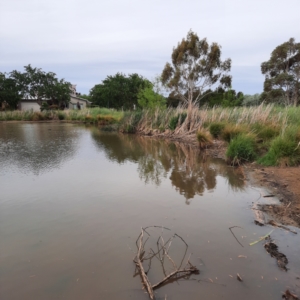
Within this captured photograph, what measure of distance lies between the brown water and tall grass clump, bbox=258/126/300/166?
1.10 meters

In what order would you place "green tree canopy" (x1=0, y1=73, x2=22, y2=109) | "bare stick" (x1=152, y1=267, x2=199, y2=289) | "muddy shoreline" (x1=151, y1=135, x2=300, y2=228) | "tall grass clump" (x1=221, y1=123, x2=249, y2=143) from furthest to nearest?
"green tree canopy" (x1=0, y1=73, x2=22, y2=109) < "tall grass clump" (x1=221, y1=123, x2=249, y2=143) < "muddy shoreline" (x1=151, y1=135, x2=300, y2=228) < "bare stick" (x1=152, y1=267, x2=199, y2=289)

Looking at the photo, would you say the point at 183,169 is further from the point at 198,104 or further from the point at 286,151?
the point at 198,104

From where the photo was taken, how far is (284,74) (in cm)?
2434

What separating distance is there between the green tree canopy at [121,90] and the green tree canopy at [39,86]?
5792 millimetres

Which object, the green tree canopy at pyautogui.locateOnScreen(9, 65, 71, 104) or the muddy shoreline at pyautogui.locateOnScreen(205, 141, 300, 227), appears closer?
the muddy shoreline at pyautogui.locateOnScreen(205, 141, 300, 227)

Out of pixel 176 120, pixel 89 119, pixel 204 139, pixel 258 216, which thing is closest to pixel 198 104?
pixel 176 120

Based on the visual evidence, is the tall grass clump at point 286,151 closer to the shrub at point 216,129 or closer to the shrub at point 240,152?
the shrub at point 240,152

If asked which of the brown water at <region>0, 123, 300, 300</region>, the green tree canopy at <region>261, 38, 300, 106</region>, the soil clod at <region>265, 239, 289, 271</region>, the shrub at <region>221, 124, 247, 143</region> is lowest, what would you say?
the brown water at <region>0, 123, 300, 300</region>

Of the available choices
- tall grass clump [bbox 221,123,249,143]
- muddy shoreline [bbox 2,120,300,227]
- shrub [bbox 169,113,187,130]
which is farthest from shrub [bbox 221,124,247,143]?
shrub [bbox 169,113,187,130]

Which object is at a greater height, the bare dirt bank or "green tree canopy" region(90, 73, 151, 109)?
"green tree canopy" region(90, 73, 151, 109)

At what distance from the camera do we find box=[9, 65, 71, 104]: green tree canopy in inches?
1586

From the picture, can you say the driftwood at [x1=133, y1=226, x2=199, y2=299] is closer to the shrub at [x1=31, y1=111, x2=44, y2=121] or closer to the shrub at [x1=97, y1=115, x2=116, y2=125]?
the shrub at [x1=97, y1=115, x2=116, y2=125]

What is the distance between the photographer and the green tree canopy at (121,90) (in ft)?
130

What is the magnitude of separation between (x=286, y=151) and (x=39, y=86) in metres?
40.6
